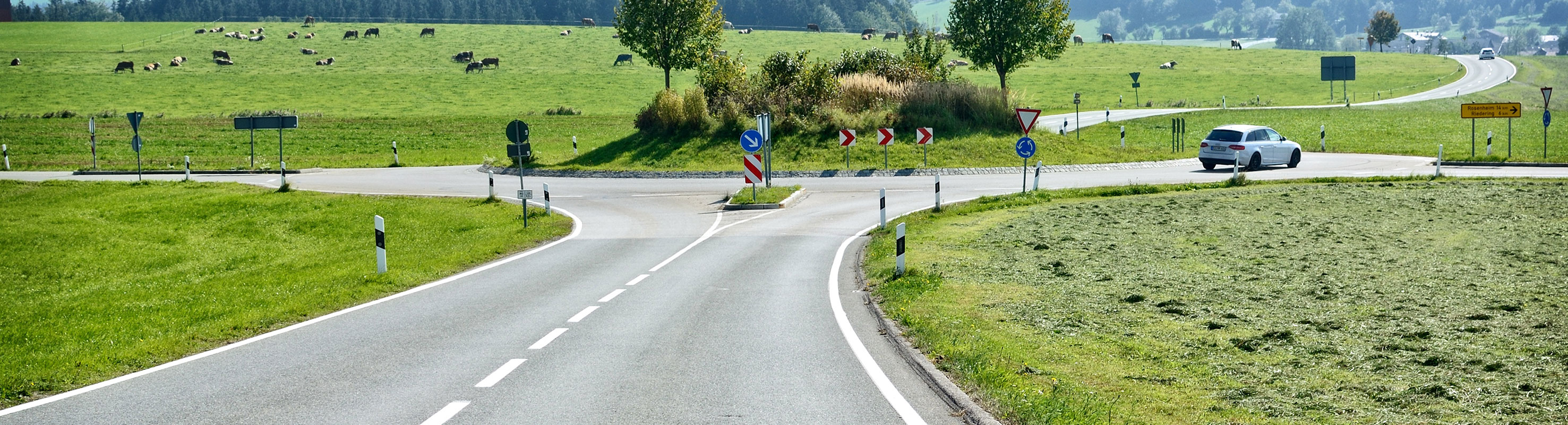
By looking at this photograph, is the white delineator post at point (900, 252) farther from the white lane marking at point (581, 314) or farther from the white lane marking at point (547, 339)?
the white lane marking at point (547, 339)

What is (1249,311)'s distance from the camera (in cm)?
1094

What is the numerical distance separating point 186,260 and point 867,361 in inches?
660

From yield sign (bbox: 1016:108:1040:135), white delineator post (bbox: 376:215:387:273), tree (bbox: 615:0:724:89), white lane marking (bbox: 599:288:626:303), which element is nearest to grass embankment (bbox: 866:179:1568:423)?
white lane marking (bbox: 599:288:626:303)

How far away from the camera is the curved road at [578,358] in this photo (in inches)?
279

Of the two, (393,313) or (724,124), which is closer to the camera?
(393,313)

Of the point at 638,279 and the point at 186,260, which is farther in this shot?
the point at 186,260

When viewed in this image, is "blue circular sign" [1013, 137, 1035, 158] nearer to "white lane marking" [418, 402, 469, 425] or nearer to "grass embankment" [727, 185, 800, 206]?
"grass embankment" [727, 185, 800, 206]

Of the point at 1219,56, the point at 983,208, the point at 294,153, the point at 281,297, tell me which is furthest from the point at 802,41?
the point at 281,297

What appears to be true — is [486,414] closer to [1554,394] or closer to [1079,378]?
[1079,378]

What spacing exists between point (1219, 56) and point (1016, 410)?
12280 cm

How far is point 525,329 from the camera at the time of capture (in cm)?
1062

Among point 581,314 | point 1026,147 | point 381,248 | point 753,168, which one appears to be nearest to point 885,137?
point 753,168

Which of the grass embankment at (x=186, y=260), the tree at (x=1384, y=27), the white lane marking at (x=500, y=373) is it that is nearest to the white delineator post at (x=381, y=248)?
the grass embankment at (x=186, y=260)

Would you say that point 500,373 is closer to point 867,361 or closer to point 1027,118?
point 867,361
